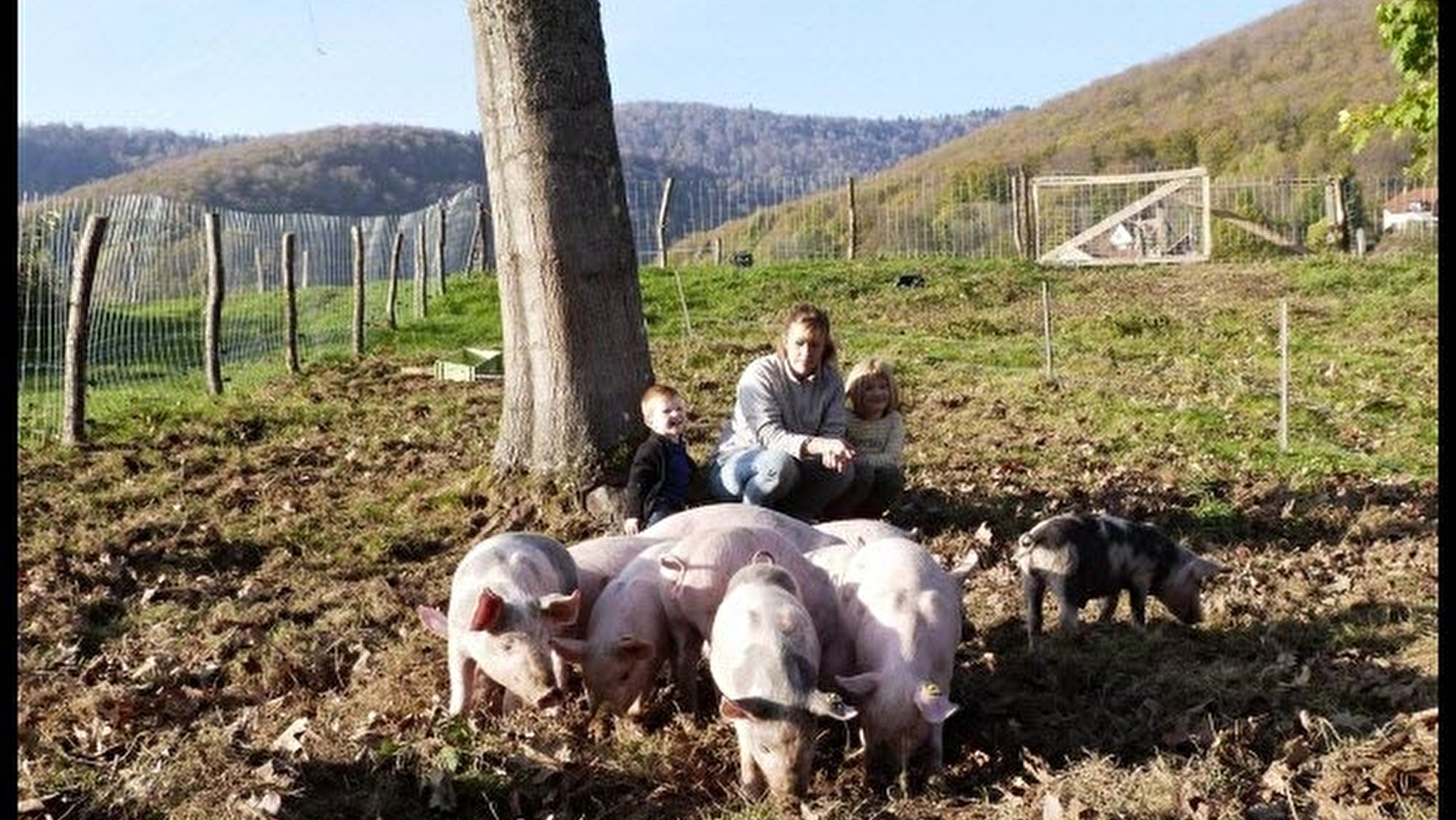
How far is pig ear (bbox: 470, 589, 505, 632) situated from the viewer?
5.00m

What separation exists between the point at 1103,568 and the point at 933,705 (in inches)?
68.5

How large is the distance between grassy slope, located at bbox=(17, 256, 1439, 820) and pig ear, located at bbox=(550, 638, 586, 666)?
29 centimetres

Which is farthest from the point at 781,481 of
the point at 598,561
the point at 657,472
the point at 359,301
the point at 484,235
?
the point at 484,235

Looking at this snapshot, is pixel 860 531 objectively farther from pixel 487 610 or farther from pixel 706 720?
pixel 487 610

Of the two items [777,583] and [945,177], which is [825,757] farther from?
[945,177]

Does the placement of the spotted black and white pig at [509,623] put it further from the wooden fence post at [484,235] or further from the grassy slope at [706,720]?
the wooden fence post at [484,235]

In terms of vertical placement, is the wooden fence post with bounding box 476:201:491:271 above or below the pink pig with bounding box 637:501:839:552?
above

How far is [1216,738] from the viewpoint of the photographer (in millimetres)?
4605

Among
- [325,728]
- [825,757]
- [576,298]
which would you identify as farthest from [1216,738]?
[576,298]

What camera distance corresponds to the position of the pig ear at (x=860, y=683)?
465 centimetres

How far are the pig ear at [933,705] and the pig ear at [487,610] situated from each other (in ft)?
4.56

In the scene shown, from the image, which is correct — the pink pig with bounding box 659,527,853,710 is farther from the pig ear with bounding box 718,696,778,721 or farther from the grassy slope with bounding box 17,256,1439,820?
the pig ear with bounding box 718,696,778,721

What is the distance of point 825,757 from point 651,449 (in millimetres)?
2501

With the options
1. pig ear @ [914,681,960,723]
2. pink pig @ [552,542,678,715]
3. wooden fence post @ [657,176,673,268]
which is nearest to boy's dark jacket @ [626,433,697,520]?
pink pig @ [552,542,678,715]
